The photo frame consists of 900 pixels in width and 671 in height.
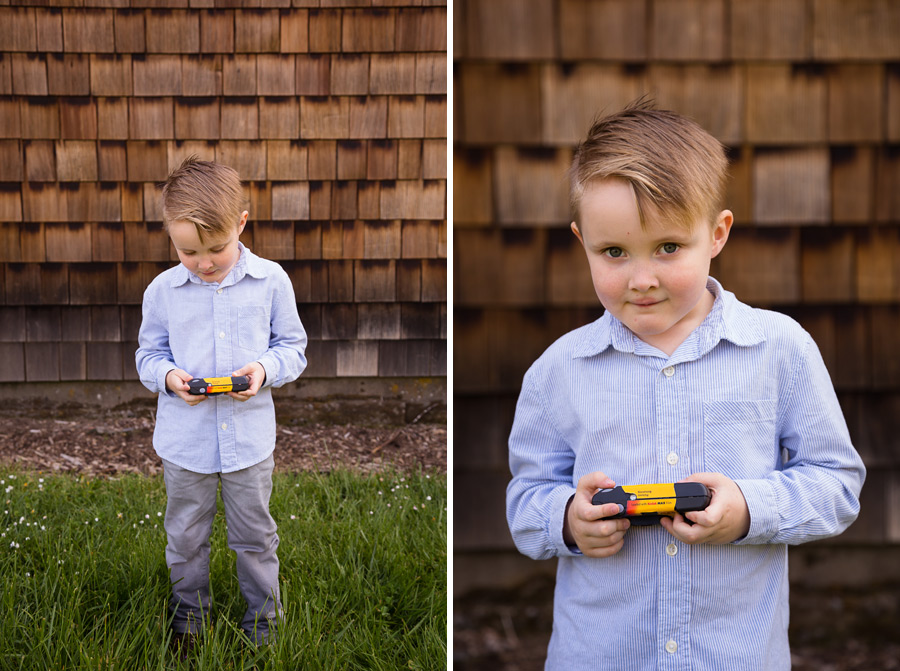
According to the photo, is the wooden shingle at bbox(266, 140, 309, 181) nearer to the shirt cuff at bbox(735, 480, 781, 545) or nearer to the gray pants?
the gray pants

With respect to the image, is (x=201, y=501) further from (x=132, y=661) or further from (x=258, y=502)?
(x=132, y=661)

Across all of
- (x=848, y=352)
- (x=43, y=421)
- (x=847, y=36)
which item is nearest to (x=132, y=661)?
(x=43, y=421)

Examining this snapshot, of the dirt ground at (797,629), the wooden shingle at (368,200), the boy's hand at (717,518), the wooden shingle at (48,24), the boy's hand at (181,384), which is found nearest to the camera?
the boy's hand at (717,518)

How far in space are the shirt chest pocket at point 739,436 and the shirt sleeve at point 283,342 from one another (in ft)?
3.35

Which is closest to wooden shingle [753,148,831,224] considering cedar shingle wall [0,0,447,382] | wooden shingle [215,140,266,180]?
cedar shingle wall [0,0,447,382]

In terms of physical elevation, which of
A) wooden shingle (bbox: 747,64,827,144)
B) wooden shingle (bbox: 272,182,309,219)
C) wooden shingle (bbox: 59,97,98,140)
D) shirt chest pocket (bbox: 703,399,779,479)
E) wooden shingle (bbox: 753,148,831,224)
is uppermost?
wooden shingle (bbox: 59,97,98,140)

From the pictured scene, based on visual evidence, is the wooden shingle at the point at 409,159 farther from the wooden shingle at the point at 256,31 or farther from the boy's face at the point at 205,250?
the boy's face at the point at 205,250

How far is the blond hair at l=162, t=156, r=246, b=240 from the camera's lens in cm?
172

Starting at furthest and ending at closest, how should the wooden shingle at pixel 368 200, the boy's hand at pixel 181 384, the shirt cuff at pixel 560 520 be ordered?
the wooden shingle at pixel 368 200 → the boy's hand at pixel 181 384 → the shirt cuff at pixel 560 520

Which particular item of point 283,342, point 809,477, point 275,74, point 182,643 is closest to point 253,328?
point 283,342

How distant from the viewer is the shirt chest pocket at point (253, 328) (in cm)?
179

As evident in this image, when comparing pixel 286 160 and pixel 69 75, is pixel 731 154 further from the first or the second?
pixel 69 75

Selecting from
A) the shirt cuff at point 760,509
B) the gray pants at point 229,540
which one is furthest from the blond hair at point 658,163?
the gray pants at point 229,540

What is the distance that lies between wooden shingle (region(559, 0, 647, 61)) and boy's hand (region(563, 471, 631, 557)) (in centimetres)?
108
